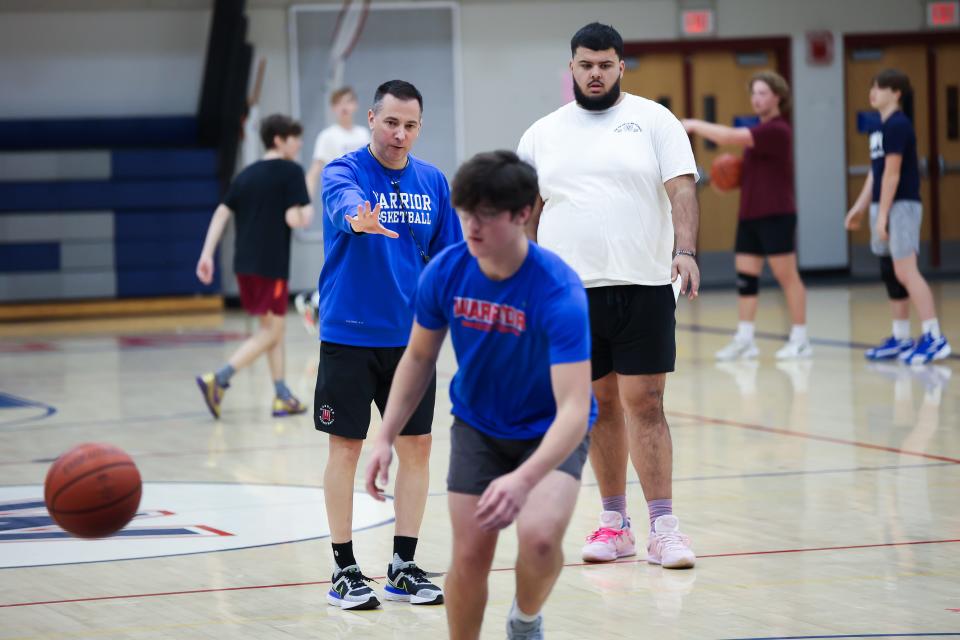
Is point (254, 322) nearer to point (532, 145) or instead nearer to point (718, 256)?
point (718, 256)

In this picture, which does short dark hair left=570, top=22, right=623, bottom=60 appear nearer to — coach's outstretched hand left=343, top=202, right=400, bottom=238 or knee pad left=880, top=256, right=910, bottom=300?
coach's outstretched hand left=343, top=202, right=400, bottom=238

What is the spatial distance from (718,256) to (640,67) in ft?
8.44

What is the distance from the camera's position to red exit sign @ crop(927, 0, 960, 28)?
17.8 meters

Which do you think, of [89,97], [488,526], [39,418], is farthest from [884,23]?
[488,526]

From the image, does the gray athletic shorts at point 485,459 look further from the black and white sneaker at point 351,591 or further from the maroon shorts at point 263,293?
the maroon shorts at point 263,293

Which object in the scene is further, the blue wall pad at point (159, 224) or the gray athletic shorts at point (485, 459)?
the blue wall pad at point (159, 224)

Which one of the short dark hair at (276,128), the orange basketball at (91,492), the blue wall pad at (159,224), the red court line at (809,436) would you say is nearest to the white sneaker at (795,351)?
the red court line at (809,436)

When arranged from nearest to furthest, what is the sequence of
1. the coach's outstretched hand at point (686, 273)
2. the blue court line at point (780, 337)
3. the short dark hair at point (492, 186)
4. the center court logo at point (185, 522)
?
the short dark hair at point (492, 186) < the coach's outstretched hand at point (686, 273) < the center court logo at point (185, 522) < the blue court line at point (780, 337)

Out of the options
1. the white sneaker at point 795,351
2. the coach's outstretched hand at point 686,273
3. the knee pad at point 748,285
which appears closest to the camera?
the coach's outstretched hand at point 686,273

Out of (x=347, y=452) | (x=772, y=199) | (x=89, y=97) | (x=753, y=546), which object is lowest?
(x=753, y=546)

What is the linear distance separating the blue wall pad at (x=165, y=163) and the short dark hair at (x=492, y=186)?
44.8ft

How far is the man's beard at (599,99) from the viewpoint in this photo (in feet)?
15.4

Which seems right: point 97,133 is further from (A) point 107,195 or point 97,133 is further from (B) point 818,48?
(B) point 818,48

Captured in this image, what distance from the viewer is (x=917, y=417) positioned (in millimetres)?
7535
